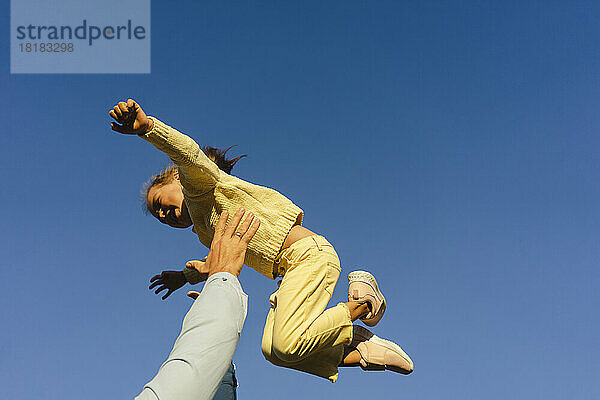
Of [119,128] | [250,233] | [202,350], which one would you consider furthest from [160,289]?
[202,350]

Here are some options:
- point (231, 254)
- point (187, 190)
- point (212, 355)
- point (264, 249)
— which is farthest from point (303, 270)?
point (212, 355)

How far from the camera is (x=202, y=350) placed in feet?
4.26

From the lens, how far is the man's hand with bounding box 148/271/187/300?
4512 mm

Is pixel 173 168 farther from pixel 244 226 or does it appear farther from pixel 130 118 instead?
pixel 244 226

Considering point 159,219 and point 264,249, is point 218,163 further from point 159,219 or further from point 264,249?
point 264,249

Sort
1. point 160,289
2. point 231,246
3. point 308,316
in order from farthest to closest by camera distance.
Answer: point 160,289 < point 308,316 < point 231,246

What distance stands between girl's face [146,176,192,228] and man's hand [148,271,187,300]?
1.49 feet

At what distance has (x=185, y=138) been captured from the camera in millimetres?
3531

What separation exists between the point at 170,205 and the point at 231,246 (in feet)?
8.51

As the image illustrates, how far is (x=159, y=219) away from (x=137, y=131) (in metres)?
1.11

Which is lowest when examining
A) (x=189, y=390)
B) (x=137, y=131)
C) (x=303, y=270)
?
(x=189, y=390)

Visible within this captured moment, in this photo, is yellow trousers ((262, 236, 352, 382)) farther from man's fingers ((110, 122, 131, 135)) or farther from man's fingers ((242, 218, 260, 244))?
man's fingers ((242, 218, 260, 244))

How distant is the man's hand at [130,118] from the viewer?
3.17 meters

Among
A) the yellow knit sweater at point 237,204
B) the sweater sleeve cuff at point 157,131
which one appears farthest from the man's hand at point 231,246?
the yellow knit sweater at point 237,204
